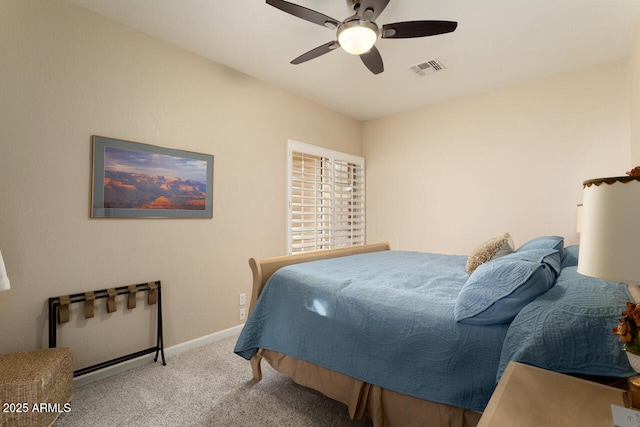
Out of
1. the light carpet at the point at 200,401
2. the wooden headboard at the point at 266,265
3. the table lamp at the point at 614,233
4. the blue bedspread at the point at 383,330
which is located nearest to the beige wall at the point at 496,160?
the blue bedspread at the point at 383,330

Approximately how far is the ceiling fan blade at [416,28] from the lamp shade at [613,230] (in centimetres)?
147

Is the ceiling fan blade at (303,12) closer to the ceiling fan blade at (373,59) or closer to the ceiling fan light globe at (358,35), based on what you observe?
the ceiling fan light globe at (358,35)

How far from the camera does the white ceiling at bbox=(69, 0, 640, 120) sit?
6.95 feet

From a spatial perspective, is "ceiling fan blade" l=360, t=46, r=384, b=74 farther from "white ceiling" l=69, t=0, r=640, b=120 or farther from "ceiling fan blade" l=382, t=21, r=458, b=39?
"white ceiling" l=69, t=0, r=640, b=120

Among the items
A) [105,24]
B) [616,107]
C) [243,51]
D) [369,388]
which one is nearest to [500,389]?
[369,388]

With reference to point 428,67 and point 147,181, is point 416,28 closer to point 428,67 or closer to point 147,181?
point 428,67

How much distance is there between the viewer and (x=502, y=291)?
4.05 feet

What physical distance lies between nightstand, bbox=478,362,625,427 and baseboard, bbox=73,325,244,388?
2532 mm

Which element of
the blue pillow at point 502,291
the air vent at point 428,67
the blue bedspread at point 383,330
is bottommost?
the blue bedspread at point 383,330

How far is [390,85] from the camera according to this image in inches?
134

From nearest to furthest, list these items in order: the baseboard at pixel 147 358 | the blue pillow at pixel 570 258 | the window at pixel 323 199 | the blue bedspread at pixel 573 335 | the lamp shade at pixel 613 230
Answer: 1. the lamp shade at pixel 613 230
2. the blue bedspread at pixel 573 335
3. the blue pillow at pixel 570 258
4. the baseboard at pixel 147 358
5. the window at pixel 323 199

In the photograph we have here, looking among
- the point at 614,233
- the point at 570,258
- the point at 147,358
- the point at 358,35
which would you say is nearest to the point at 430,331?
the point at 614,233

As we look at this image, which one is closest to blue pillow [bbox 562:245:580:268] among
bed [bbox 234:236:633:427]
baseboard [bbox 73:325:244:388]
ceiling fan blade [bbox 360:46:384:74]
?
bed [bbox 234:236:633:427]

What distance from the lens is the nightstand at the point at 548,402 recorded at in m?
0.73
